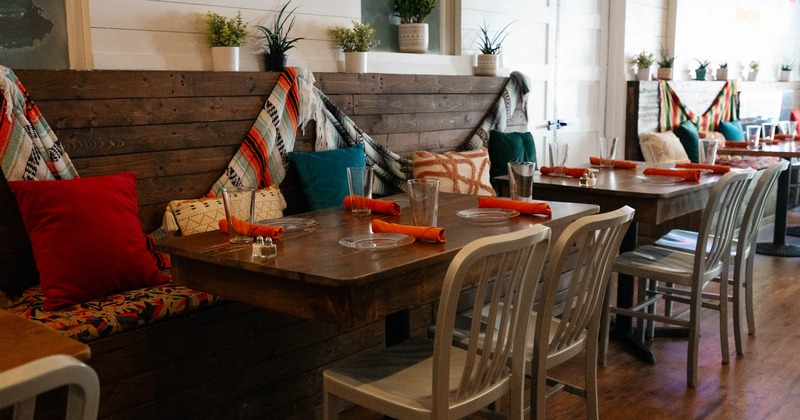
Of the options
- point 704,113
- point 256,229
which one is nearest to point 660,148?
point 704,113

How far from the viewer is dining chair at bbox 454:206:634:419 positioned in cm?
186

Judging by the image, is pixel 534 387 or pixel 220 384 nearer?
pixel 534 387

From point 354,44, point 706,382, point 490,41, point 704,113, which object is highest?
point 490,41

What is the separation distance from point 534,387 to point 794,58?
890 cm

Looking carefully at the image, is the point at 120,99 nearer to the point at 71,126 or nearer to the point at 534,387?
the point at 71,126

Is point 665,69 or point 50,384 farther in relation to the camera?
point 665,69

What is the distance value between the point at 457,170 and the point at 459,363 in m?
2.05

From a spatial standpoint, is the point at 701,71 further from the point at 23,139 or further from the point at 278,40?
the point at 23,139

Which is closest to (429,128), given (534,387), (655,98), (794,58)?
(534,387)

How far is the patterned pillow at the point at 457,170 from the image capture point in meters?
3.83

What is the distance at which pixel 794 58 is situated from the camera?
925cm

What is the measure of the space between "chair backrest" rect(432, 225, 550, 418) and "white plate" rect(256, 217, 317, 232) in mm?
587

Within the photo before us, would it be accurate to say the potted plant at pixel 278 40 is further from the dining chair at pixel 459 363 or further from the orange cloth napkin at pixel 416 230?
the dining chair at pixel 459 363

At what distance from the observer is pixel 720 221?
2.89 m
